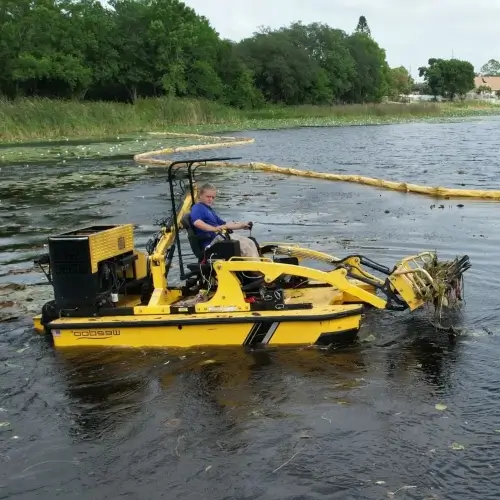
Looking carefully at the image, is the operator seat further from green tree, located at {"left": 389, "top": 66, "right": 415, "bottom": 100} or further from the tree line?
green tree, located at {"left": 389, "top": 66, "right": 415, "bottom": 100}

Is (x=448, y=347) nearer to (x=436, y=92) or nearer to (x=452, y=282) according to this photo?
(x=452, y=282)

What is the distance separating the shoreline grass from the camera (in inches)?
1665

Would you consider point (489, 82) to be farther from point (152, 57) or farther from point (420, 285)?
point (420, 285)

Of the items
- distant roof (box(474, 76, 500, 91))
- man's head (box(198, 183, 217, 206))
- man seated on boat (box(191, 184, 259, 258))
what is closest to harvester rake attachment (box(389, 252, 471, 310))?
man seated on boat (box(191, 184, 259, 258))

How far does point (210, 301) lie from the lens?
22.4 feet

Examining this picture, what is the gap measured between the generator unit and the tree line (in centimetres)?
5573

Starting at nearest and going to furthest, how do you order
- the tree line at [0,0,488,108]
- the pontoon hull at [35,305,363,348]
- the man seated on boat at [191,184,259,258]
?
the pontoon hull at [35,305,363,348] < the man seated on boat at [191,184,259,258] < the tree line at [0,0,488,108]

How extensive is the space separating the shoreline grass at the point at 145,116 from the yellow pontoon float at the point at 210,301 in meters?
37.1

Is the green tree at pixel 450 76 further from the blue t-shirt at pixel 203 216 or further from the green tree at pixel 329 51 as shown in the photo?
the blue t-shirt at pixel 203 216

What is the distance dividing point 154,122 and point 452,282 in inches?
1890

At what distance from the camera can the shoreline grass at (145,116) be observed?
42.3m

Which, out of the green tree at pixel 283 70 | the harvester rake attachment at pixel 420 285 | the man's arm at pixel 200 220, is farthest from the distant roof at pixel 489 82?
the man's arm at pixel 200 220

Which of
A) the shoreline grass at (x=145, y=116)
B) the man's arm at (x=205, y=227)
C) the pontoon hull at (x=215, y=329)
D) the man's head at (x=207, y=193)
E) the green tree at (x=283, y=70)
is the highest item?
the green tree at (x=283, y=70)

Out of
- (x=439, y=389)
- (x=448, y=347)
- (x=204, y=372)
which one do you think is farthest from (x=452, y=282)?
(x=204, y=372)
